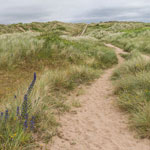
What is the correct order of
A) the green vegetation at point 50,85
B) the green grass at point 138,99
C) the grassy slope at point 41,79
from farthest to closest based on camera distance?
the green grass at point 138,99 → the green vegetation at point 50,85 → the grassy slope at point 41,79

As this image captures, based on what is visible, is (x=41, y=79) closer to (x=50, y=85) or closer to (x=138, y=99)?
(x=50, y=85)

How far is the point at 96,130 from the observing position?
11.1 feet

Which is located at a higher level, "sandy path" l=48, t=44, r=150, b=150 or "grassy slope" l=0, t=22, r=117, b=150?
"grassy slope" l=0, t=22, r=117, b=150

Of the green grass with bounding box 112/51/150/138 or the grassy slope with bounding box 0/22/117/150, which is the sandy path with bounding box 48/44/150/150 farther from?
the grassy slope with bounding box 0/22/117/150

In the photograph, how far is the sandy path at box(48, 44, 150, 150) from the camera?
285cm

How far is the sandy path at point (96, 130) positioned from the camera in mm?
2850

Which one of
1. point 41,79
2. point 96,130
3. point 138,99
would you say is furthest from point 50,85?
point 138,99

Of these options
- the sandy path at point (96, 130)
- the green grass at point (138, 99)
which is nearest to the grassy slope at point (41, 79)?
the sandy path at point (96, 130)

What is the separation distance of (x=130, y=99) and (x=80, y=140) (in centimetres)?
192

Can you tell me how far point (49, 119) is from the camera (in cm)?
335

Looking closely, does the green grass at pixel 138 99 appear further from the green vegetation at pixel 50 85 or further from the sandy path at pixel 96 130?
the sandy path at pixel 96 130

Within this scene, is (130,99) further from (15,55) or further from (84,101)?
(15,55)

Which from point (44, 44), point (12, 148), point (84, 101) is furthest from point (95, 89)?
point (44, 44)

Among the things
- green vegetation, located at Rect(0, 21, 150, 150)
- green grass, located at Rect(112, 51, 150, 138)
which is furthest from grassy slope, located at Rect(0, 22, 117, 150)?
green grass, located at Rect(112, 51, 150, 138)
